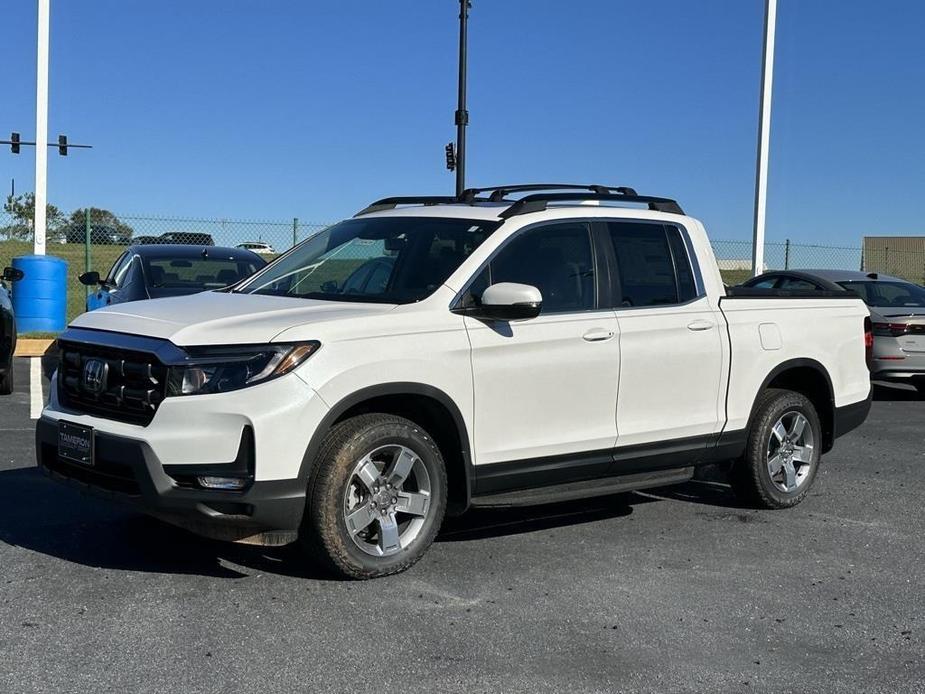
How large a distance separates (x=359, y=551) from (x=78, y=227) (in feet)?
58.0

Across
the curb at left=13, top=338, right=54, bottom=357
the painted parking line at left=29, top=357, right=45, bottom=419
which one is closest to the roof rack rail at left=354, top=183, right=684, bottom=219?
the painted parking line at left=29, top=357, right=45, bottom=419

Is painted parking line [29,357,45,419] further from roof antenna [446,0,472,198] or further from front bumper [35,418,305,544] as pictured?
roof antenna [446,0,472,198]

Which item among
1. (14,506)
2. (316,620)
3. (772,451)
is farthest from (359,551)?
(772,451)

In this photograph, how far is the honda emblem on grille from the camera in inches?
207

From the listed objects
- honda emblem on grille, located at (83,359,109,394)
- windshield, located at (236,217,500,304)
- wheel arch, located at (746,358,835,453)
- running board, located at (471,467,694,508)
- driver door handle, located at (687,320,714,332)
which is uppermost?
windshield, located at (236,217,500,304)

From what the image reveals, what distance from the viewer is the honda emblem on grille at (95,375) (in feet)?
→ 17.2

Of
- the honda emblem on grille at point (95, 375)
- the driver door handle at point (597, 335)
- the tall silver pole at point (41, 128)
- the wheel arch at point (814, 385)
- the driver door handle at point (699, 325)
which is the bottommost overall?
the wheel arch at point (814, 385)

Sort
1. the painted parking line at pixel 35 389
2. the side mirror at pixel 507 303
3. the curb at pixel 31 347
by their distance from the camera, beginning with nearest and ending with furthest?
the side mirror at pixel 507 303
the painted parking line at pixel 35 389
the curb at pixel 31 347

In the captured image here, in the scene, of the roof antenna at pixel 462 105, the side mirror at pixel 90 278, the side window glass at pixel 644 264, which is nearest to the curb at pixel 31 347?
the side mirror at pixel 90 278

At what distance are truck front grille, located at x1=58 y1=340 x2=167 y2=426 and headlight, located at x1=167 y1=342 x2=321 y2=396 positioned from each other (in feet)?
0.29

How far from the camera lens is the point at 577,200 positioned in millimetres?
6504

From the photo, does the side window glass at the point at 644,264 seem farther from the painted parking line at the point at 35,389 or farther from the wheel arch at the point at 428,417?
the painted parking line at the point at 35,389

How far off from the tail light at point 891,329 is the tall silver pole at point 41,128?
42.3 feet

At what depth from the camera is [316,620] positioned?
4.76m
